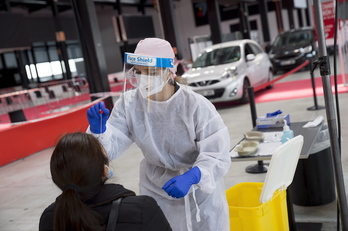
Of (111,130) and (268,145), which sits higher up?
(111,130)

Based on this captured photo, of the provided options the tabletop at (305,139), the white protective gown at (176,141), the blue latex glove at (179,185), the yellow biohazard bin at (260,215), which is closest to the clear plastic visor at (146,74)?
the white protective gown at (176,141)

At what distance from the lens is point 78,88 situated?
50.8 ft

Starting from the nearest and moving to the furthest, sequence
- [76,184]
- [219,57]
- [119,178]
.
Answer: [76,184] → [119,178] → [219,57]

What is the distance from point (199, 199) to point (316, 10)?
1.35m

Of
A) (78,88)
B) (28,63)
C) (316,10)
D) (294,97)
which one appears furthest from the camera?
(28,63)

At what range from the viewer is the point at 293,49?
13.6m

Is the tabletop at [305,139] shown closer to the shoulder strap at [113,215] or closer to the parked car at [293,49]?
the shoulder strap at [113,215]

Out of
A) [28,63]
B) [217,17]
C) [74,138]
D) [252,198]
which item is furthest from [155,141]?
[28,63]

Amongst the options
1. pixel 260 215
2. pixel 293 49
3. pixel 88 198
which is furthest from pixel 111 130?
pixel 293 49

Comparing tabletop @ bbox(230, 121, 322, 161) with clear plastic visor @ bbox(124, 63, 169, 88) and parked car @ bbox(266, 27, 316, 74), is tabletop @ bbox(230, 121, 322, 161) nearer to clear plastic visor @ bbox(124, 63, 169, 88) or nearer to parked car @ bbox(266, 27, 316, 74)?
clear plastic visor @ bbox(124, 63, 169, 88)

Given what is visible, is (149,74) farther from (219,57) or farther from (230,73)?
(219,57)

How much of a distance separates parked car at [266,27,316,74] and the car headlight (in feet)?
16.3

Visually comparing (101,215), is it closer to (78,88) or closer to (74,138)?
(74,138)

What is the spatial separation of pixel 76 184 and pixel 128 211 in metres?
0.20
